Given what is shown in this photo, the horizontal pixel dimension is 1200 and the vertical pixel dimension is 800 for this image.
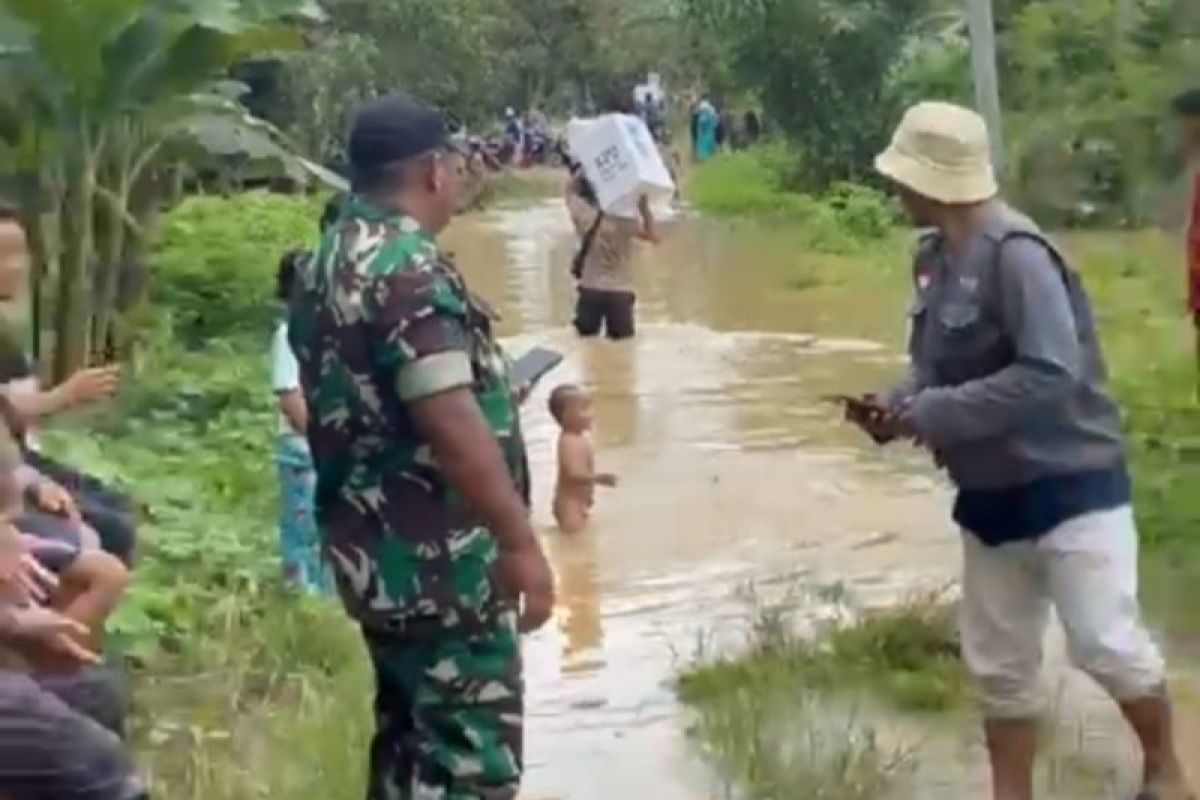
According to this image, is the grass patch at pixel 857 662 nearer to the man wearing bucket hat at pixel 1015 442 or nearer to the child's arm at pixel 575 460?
the man wearing bucket hat at pixel 1015 442

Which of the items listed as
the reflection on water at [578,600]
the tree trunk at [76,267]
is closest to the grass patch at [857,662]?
the reflection on water at [578,600]

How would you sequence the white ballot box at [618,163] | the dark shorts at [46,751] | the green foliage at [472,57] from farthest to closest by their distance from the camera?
the green foliage at [472,57], the white ballot box at [618,163], the dark shorts at [46,751]

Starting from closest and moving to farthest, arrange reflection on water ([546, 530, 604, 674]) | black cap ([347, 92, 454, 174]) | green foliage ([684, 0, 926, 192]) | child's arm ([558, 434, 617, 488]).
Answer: black cap ([347, 92, 454, 174]) < reflection on water ([546, 530, 604, 674]) < child's arm ([558, 434, 617, 488]) < green foliage ([684, 0, 926, 192])

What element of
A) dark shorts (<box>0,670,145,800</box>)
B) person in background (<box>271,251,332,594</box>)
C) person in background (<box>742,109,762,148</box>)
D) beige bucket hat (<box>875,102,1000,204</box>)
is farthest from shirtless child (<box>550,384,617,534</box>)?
person in background (<box>742,109,762,148</box>)

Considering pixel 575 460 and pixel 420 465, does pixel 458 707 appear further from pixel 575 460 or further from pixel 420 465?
pixel 575 460

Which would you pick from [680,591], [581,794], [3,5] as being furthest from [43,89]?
[581,794]

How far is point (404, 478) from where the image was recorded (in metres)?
4.99

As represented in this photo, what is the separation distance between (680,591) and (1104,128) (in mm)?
9536

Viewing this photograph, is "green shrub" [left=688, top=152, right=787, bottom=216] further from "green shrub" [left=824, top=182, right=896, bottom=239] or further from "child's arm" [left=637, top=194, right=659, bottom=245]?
"child's arm" [left=637, top=194, right=659, bottom=245]

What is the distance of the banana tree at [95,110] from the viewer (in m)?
10.7

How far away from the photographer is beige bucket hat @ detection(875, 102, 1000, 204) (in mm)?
5734

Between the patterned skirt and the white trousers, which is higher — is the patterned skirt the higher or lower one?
the lower one

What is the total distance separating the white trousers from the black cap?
1.65 metres

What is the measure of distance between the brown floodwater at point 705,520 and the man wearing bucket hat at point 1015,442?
60cm
